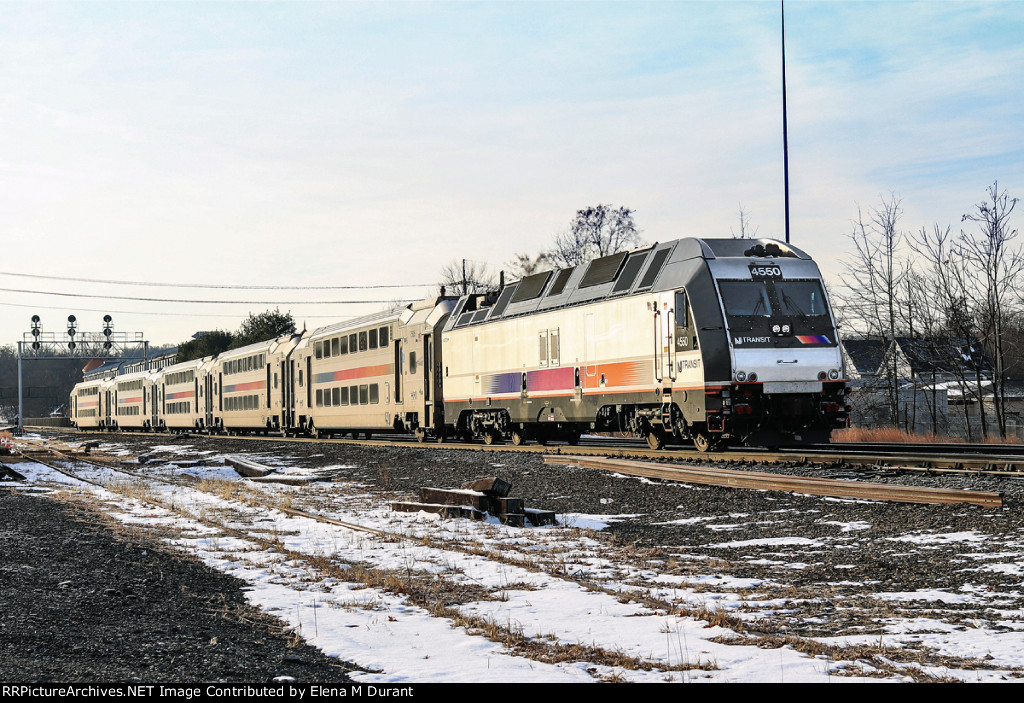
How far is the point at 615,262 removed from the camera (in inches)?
780

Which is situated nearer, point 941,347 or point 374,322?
point 374,322

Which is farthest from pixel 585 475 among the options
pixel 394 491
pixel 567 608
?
pixel 567 608

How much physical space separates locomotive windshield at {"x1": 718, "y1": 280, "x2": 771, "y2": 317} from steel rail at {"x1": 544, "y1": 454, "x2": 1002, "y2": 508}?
3.25 meters

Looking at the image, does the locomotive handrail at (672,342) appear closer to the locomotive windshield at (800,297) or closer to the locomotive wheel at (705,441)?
the locomotive wheel at (705,441)

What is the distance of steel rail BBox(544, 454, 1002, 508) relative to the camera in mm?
10477

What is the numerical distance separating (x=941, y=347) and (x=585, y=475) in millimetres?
23899

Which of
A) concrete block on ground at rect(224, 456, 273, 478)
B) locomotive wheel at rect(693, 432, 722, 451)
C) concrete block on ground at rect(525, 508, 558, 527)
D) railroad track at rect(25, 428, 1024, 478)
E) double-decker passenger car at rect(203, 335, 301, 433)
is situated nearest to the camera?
concrete block on ground at rect(525, 508, 558, 527)

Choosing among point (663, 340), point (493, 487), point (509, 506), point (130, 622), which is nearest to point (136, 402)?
point (663, 340)

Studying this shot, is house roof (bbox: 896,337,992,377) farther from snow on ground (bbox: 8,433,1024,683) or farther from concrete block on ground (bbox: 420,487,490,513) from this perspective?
snow on ground (bbox: 8,433,1024,683)

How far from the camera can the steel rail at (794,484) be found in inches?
412

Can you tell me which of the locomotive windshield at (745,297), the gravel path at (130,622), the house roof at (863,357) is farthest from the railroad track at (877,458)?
the house roof at (863,357)

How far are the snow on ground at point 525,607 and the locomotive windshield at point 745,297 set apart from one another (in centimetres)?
608

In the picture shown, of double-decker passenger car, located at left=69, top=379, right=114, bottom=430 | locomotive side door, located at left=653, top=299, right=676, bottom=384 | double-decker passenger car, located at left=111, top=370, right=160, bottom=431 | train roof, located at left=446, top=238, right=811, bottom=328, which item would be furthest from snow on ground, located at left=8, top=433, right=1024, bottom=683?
double-decker passenger car, located at left=69, top=379, right=114, bottom=430

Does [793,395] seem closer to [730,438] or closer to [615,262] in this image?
[730,438]
